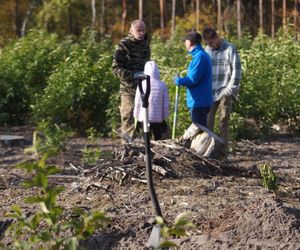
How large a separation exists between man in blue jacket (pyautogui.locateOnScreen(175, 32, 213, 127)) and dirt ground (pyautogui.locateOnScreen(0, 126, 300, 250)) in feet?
3.38

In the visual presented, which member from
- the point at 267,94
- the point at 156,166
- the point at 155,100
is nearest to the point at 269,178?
the point at 156,166

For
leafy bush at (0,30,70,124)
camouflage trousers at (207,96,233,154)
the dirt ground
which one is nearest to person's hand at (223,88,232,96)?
camouflage trousers at (207,96,233,154)

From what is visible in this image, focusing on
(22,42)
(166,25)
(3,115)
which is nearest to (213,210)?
(3,115)

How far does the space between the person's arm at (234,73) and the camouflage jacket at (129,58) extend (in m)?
1.04

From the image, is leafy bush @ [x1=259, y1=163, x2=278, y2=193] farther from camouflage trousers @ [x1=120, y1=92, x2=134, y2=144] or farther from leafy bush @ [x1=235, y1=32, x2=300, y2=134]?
leafy bush @ [x1=235, y1=32, x2=300, y2=134]

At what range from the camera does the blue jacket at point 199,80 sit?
868 centimetres

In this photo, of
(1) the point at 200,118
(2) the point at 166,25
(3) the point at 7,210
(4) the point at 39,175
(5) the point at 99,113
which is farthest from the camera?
(2) the point at 166,25

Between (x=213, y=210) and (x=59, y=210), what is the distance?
2.53 metres

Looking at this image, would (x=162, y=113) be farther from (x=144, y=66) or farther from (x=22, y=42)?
(x=22, y=42)

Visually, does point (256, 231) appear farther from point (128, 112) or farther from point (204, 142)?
point (128, 112)

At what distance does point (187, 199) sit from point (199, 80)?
2.53 m

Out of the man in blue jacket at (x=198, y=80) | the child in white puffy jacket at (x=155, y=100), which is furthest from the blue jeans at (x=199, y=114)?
the child in white puffy jacket at (x=155, y=100)

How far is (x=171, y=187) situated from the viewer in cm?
697

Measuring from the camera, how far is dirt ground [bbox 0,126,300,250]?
5188mm
